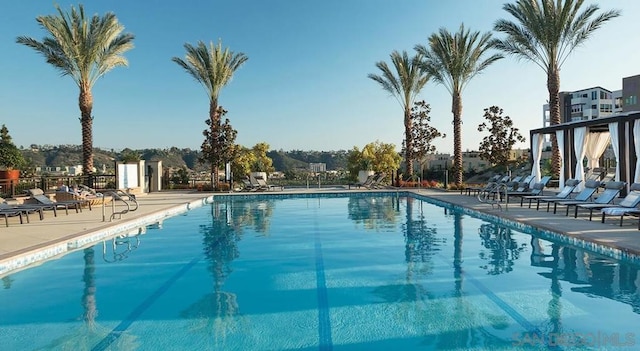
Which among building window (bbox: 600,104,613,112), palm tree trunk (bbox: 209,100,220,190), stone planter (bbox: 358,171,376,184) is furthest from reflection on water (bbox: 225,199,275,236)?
building window (bbox: 600,104,613,112)

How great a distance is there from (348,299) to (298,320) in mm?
904

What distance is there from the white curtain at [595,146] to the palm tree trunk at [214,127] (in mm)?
17330

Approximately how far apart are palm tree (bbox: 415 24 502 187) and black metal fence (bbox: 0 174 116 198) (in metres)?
16.7

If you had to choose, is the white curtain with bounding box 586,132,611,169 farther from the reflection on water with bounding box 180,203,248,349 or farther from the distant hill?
the distant hill

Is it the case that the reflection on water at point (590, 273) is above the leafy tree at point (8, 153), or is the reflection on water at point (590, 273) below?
below

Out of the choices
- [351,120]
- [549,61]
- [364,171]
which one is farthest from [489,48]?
[351,120]

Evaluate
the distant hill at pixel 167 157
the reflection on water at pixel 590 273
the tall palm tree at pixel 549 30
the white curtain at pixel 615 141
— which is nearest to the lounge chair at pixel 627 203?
the reflection on water at pixel 590 273

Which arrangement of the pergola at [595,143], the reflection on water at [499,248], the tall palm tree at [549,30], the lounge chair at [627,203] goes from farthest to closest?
1. the tall palm tree at [549,30]
2. the pergola at [595,143]
3. the lounge chair at [627,203]
4. the reflection on water at [499,248]

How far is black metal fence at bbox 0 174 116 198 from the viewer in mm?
15336

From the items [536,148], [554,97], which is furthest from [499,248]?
[554,97]

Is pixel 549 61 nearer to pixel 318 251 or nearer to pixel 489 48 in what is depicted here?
pixel 489 48

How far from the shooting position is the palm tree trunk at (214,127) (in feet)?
75.6

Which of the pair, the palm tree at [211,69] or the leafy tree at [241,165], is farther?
the leafy tree at [241,165]

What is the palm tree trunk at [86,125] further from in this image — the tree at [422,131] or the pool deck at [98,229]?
the tree at [422,131]
